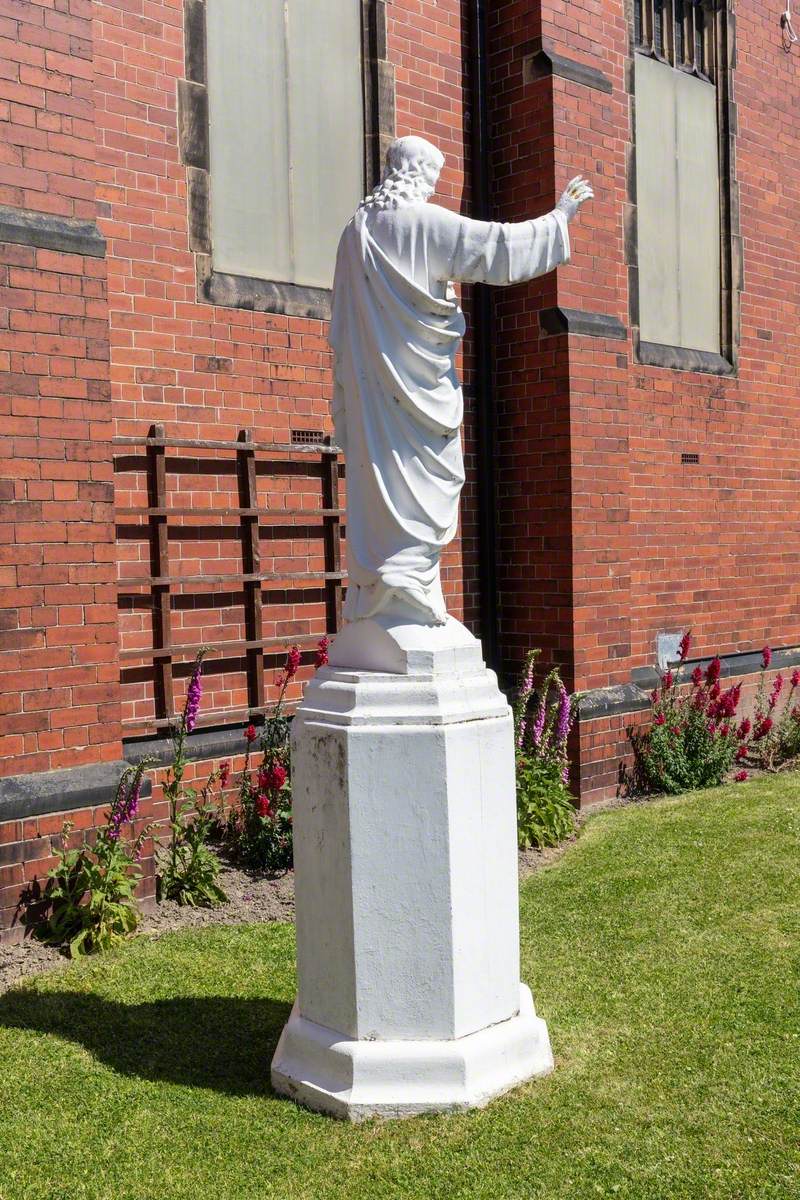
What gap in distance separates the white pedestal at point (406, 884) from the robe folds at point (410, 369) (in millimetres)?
227

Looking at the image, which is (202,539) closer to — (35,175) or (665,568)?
(35,175)

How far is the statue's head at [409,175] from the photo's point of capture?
4164 millimetres

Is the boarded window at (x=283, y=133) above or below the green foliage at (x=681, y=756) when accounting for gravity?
above

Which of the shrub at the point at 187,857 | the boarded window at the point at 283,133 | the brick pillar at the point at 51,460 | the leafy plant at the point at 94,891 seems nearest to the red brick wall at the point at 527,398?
the boarded window at the point at 283,133

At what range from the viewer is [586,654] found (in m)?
8.45

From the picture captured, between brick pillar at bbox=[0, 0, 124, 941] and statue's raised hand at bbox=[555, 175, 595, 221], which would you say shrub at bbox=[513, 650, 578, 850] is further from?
statue's raised hand at bbox=[555, 175, 595, 221]

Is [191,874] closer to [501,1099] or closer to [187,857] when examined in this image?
[187,857]

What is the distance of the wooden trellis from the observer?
22.1ft

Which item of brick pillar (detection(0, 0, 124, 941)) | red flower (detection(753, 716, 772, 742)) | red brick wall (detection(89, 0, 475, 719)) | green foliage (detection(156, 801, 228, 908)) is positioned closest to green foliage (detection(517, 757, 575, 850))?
red brick wall (detection(89, 0, 475, 719))

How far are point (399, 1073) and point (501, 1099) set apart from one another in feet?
1.22

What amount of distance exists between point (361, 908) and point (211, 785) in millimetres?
3218

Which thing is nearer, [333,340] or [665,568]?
[333,340]

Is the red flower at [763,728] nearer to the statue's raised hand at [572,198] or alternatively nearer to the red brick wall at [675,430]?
the red brick wall at [675,430]

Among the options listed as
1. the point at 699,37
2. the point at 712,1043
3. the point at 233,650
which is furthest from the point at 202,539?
the point at 699,37
